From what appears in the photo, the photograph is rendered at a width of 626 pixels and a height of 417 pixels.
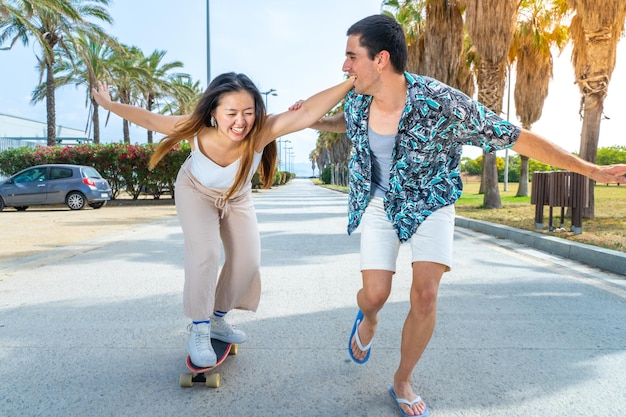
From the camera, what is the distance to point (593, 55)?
13.8 m

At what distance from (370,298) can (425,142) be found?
0.88 metres

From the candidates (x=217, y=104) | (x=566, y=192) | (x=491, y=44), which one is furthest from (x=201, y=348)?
(x=491, y=44)

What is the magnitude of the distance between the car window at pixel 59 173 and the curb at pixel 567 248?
47.4 feet

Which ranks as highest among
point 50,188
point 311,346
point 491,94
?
point 491,94

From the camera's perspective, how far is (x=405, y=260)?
8.01 metres

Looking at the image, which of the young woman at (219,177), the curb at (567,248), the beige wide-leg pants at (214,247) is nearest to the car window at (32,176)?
the curb at (567,248)

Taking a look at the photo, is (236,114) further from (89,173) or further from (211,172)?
(89,173)

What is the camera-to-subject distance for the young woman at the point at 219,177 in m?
3.25

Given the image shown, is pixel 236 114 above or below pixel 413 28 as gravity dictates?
below

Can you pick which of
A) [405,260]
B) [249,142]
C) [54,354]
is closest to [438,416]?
[249,142]

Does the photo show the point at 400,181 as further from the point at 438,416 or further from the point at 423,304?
the point at 438,416

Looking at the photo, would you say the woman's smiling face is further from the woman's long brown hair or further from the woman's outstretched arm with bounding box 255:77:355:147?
the woman's outstretched arm with bounding box 255:77:355:147

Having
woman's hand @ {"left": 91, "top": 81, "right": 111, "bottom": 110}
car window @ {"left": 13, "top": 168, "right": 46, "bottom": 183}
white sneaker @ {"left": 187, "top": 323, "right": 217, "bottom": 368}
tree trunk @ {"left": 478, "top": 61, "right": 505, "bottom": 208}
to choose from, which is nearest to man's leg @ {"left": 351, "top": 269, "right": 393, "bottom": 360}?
white sneaker @ {"left": 187, "top": 323, "right": 217, "bottom": 368}

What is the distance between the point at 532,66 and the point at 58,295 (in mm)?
24252
